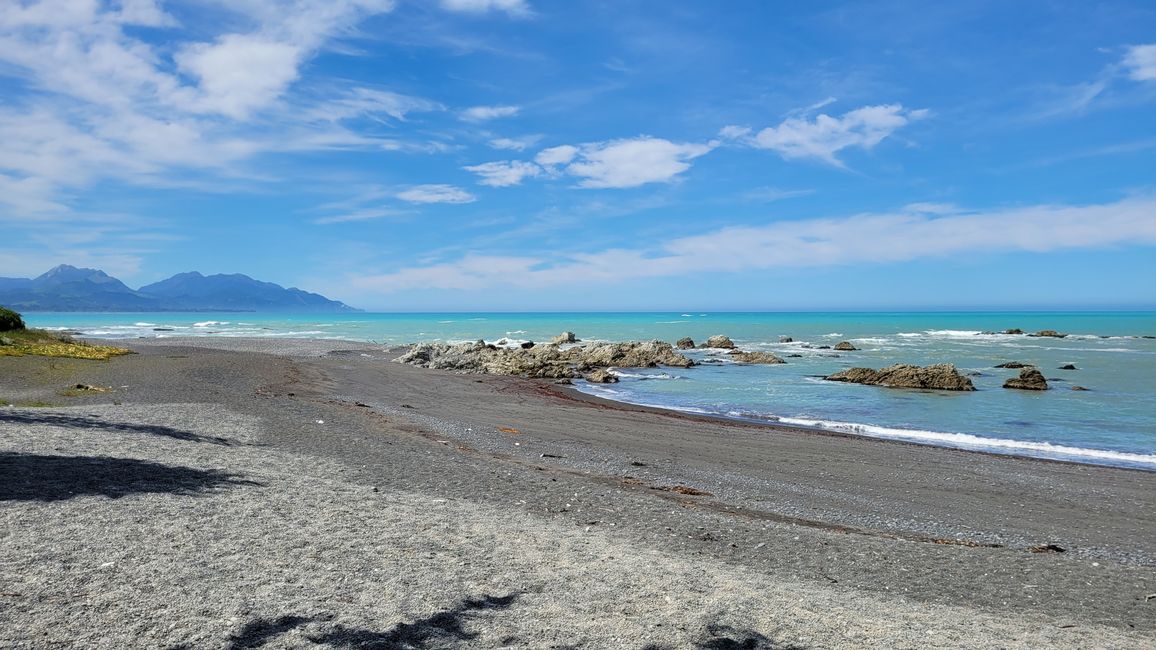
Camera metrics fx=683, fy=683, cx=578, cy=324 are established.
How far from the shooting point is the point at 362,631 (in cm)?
503

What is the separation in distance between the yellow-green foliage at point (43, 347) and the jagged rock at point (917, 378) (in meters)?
34.1

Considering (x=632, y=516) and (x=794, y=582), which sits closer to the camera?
(x=794, y=582)

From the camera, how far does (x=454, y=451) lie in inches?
524

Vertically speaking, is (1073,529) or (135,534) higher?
(135,534)

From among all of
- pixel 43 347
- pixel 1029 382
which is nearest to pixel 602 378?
pixel 1029 382

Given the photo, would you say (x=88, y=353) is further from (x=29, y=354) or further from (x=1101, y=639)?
(x=1101, y=639)

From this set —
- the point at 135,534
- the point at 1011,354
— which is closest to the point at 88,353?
the point at 135,534

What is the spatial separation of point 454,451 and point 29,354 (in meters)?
23.9

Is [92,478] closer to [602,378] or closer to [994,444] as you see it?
[994,444]

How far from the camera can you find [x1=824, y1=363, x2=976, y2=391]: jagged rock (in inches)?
1159

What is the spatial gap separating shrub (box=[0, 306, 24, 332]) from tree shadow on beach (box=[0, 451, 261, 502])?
30.4m

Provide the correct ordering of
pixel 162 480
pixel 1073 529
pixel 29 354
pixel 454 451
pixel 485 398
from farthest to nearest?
pixel 29 354
pixel 485 398
pixel 454 451
pixel 1073 529
pixel 162 480

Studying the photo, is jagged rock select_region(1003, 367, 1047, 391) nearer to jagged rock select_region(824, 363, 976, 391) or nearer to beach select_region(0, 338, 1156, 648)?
jagged rock select_region(824, 363, 976, 391)

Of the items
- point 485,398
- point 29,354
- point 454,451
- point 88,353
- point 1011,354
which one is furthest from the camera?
point 1011,354
